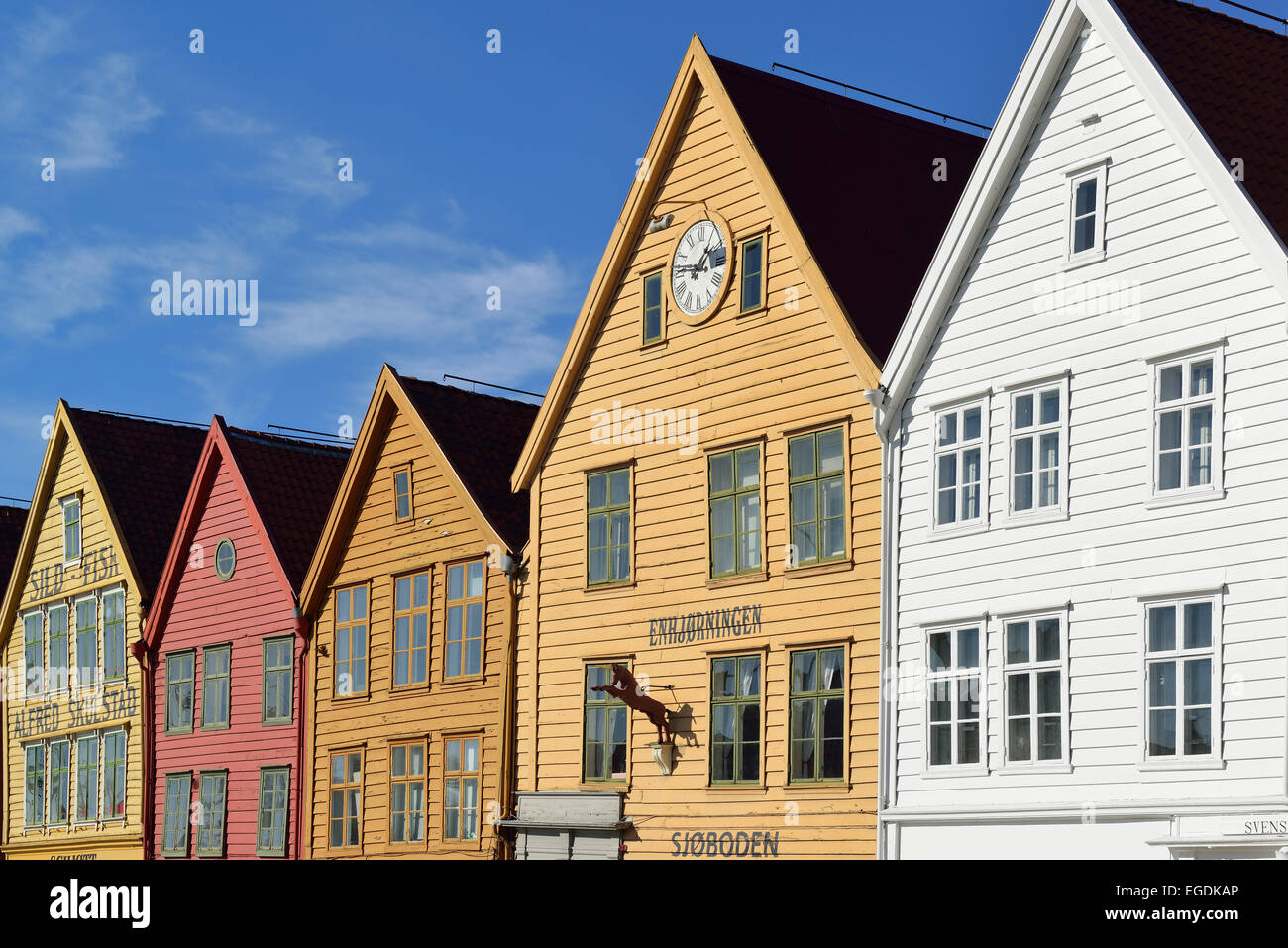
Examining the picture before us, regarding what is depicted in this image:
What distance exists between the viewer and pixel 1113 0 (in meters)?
21.5

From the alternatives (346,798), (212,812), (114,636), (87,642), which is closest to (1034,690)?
(346,798)

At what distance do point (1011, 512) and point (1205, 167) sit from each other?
476cm

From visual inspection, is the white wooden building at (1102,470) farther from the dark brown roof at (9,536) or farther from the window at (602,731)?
the dark brown roof at (9,536)

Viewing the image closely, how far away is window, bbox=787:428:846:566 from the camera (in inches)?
939

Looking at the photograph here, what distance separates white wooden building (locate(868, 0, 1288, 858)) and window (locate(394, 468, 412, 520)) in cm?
1242

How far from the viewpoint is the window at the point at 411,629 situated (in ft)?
104

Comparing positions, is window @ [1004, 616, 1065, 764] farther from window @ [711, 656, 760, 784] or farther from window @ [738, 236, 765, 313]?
window @ [738, 236, 765, 313]

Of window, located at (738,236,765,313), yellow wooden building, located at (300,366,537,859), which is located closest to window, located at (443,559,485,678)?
yellow wooden building, located at (300,366,537,859)

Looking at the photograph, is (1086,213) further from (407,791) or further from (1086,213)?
(407,791)

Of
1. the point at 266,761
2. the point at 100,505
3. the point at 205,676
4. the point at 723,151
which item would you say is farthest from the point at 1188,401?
the point at 100,505

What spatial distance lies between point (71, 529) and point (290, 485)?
9.08 meters

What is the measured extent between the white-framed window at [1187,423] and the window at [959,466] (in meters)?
2.75

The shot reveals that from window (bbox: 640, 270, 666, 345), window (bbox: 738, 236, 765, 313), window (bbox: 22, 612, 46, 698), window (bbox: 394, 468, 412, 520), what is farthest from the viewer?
window (bbox: 22, 612, 46, 698)
